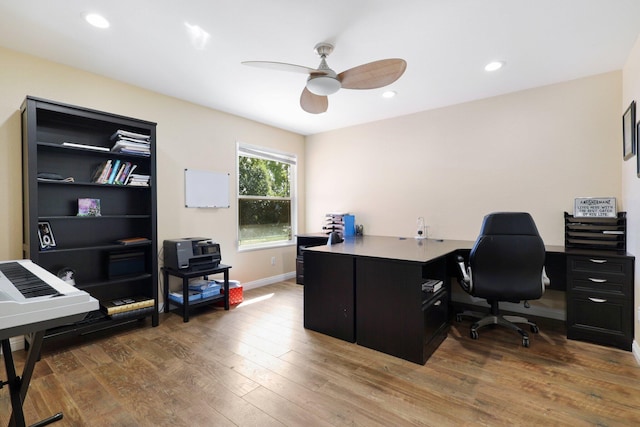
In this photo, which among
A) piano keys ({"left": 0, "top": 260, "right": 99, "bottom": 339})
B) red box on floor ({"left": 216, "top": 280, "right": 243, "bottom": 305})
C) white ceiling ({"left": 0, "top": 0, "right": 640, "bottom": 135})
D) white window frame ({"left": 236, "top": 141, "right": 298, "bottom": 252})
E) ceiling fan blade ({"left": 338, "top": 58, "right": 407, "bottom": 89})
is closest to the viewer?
piano keys ({"left": 0, "top": 260, "right": 99, "bottom": 339})

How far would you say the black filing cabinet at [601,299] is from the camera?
2.50m

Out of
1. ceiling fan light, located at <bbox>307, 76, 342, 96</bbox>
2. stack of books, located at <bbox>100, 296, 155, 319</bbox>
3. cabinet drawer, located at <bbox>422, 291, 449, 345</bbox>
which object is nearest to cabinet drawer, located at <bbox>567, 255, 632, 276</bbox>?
cabinet drawer, located at <bbox>422, 291, 449, 345</bbox>

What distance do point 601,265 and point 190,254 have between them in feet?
12.9

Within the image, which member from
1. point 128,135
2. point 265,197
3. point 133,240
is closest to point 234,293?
point 133,240

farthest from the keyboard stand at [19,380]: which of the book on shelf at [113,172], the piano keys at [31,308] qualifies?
the book on shelf at [113,172]

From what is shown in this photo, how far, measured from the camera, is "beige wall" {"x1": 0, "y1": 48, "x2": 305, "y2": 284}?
255cm

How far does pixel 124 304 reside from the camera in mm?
2896

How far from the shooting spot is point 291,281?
4930 millimetres

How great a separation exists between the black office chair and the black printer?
278 cm

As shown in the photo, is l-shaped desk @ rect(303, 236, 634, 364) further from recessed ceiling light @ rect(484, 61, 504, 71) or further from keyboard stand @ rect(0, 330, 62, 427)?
keyboard stand @ rect(0, 330, 62, 427)

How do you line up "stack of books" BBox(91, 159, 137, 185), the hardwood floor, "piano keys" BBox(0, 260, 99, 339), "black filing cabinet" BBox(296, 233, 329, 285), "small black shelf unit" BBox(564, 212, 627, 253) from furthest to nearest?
"black filing cabinet" BBox(296, 233, 329, 285)
"stack of books" BBox(91, 159, 137, 185)
"small black shelf unit" BBox(564, 212, 627, 253)
the hardwood floor
"piano keys" BBox(0, 260, 99, 339)

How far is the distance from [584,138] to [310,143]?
373cm

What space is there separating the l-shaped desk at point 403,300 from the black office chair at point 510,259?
375 mm

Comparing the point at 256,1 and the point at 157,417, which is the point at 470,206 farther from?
the point at 157,417
